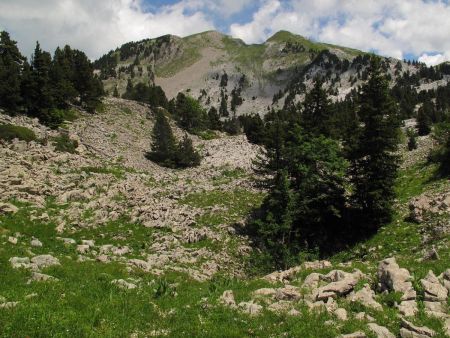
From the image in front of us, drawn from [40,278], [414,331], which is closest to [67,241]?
[40,278]

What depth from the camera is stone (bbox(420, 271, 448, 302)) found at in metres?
11.4

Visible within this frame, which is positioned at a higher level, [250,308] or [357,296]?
→ [357,296]

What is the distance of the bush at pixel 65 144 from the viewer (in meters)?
46.4

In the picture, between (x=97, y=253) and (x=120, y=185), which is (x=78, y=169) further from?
(x=97, y=253)

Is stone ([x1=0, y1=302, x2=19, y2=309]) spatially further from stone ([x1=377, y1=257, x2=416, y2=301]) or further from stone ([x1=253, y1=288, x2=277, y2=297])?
stone ([x1=377, y1=257, x2=416, y2=301])

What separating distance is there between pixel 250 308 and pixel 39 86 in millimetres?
59200

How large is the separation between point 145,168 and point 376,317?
47124 millimetres

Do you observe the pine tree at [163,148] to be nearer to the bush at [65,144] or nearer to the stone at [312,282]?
the bush at [65,144]

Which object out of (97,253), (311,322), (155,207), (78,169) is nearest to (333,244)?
(155,207)

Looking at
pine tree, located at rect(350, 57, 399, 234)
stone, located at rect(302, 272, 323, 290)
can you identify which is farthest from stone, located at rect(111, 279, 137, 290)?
pine tree, located at rect(350, 57, 399, 234)

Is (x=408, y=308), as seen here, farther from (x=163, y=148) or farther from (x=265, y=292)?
(x=163, y=148)

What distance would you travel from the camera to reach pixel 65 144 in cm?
4809

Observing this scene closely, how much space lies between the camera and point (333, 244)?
28.4 metres

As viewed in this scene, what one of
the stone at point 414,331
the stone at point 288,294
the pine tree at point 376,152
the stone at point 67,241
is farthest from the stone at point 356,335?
the pine tree at point 376,152
